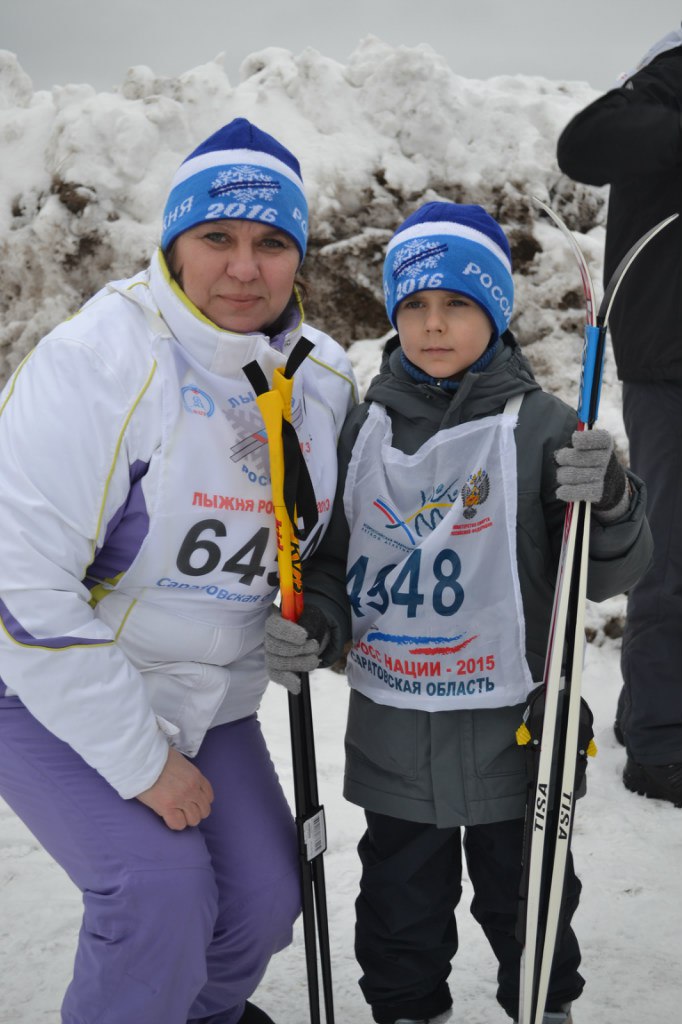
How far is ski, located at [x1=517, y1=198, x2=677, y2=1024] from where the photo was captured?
6.24 ft

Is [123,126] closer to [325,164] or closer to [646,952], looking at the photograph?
[325,164]

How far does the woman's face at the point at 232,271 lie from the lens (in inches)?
79.2

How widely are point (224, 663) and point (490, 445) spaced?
2.49 ft

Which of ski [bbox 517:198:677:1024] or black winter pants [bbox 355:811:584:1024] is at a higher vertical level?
ski [bbox 517:198:677:1024]

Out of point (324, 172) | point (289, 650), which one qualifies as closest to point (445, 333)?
point (289, 650)

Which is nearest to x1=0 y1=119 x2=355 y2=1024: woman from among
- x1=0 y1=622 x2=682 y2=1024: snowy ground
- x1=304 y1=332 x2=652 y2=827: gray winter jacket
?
x1=304 y1=332 x2=652 y2=827: gray winter jacket

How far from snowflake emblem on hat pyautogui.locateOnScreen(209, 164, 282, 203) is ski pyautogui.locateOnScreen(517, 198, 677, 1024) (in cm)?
59

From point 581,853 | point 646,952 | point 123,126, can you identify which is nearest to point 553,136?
point 123,126

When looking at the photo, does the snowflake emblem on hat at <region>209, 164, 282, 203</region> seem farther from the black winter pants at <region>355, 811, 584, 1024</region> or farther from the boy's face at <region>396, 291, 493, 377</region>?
the black winter pants at <region>355, 811, 584, 1024</region>

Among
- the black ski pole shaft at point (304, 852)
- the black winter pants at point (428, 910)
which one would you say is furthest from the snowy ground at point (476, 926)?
the black ski pole shaft at point (304, 852)

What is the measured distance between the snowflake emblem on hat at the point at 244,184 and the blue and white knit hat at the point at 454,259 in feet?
1.14

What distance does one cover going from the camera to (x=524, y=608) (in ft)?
6.91

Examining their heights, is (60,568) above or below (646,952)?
above

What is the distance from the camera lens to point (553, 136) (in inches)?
223
